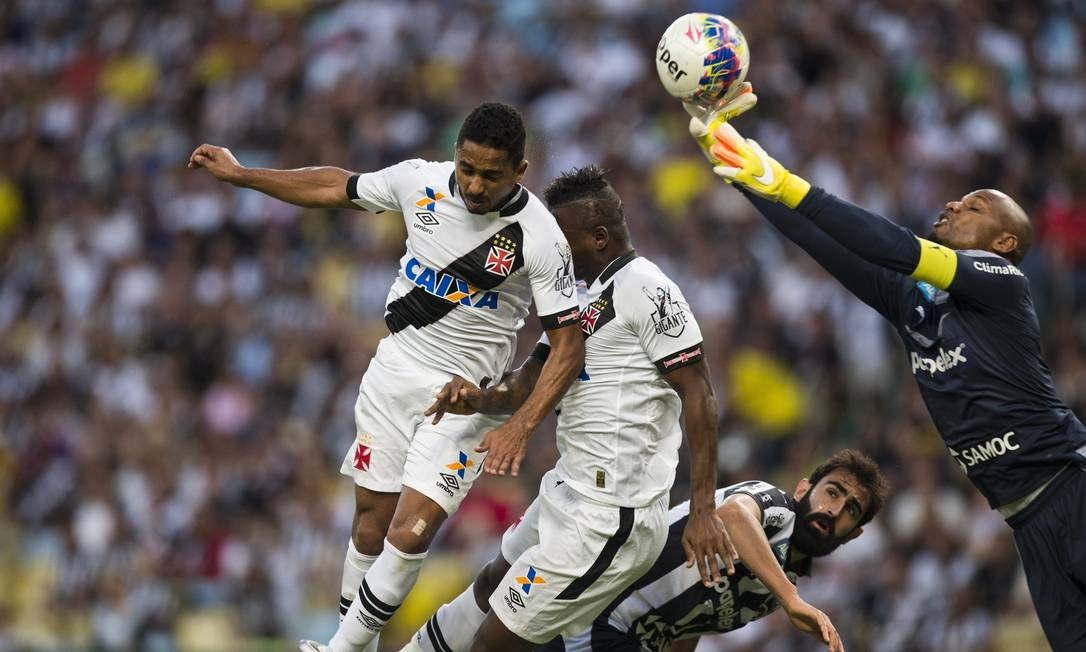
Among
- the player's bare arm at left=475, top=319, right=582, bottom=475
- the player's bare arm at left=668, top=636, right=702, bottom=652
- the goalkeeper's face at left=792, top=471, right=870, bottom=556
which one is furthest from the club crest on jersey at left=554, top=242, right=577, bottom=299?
the player's bare arm at left=668, top=636, right=702, bottom=652

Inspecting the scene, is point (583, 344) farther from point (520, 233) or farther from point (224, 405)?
point (224, 405)

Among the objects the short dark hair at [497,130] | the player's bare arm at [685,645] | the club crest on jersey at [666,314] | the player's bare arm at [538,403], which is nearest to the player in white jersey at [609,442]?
the club crest on jersey at [666,314]

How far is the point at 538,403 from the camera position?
6.82 meters

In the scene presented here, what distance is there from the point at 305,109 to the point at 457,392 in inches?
470

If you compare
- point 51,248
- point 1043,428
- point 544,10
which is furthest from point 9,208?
point 1043,428

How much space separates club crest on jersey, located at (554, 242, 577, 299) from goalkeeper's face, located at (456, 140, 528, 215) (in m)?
0.35

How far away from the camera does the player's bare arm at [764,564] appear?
22.0 feet

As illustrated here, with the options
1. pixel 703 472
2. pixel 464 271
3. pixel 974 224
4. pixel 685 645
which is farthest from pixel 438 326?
pixel 974 224

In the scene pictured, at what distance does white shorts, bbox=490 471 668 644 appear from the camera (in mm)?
7094

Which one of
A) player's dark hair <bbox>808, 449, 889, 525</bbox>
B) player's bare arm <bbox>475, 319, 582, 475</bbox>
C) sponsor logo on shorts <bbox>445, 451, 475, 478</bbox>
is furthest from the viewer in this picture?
player's dark hair <bbox>808, 449, 889, 525</bbox>

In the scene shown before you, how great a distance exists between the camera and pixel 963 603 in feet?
37.0

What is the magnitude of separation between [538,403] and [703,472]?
2.89 feet

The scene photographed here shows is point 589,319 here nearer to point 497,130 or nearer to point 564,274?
point 564,274

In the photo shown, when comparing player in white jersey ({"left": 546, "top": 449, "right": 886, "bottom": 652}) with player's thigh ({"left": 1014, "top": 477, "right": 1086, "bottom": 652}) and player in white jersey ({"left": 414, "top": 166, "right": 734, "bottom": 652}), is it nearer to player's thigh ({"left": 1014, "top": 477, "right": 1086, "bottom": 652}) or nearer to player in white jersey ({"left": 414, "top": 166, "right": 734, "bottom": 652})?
player in white jersey ({"left": 414, "top": 166, "right": 734, "bottom": 652})
